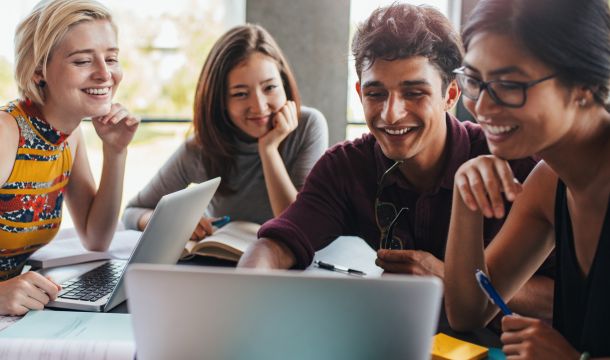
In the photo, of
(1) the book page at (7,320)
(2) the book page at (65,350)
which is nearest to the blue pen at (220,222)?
(1) the book page at (7,320)

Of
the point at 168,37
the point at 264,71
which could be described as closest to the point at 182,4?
the point at 168,37

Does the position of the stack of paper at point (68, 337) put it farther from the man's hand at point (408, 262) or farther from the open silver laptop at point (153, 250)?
the man's hand at point (408, 262)

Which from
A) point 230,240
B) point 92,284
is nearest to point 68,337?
point 92,284

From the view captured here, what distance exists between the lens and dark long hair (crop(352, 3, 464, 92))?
1.50 metres

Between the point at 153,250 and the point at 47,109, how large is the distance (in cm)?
60

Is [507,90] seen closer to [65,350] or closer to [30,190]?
[65,350]

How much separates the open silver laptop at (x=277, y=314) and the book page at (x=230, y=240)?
790 mm

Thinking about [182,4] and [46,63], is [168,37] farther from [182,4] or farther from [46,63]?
[46,63]

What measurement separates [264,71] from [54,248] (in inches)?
34.8

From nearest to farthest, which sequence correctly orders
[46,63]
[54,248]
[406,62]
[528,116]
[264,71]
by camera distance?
[528,116], [406,62], [46,63], [54,248], [264,71]

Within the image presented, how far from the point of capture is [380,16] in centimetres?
158

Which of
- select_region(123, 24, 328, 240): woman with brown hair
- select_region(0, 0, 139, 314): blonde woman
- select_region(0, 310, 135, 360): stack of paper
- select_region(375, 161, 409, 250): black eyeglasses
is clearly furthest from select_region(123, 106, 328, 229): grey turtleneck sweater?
select_region(0, 310, 135, 360): stack of paper

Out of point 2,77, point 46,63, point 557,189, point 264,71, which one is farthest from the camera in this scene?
point 2,77

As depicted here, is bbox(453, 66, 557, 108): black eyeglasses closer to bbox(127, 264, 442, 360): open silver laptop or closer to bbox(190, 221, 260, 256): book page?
bbox(127, 264, 442, 360): open silver laptop
